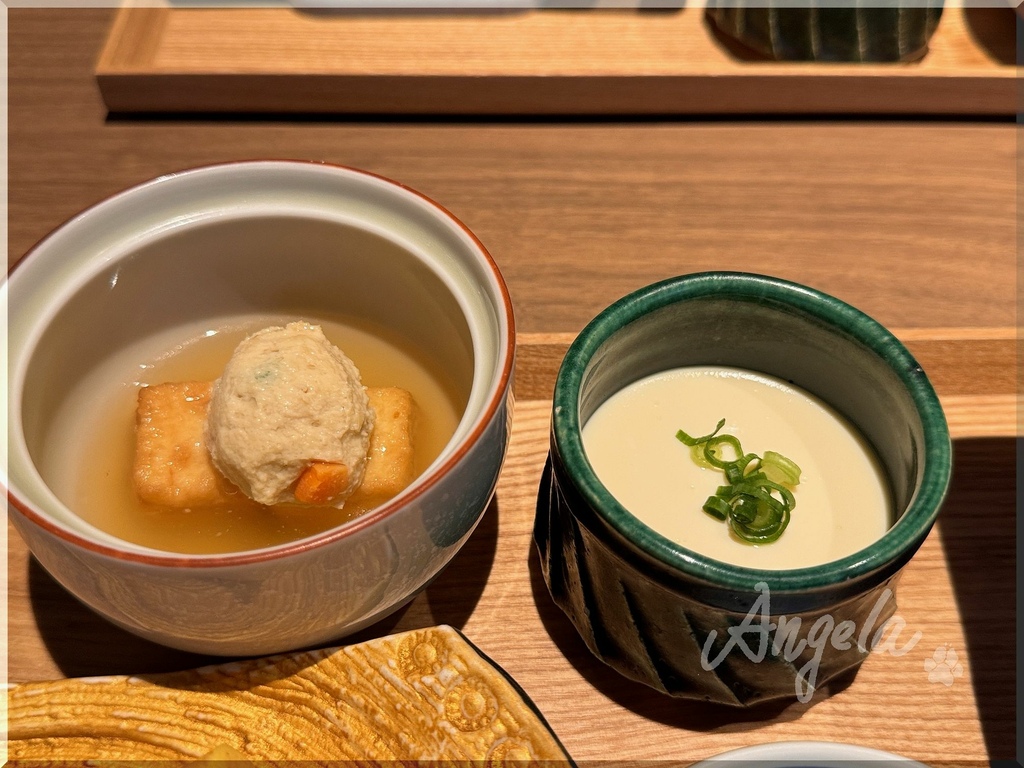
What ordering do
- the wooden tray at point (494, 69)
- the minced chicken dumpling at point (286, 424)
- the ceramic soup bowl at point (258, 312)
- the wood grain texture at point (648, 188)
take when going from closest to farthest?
1. the ceramic soup bowl at point (258, 312)
2. the minced chicken dumpling at point (286, 424)
3. the wood grain texture at point (648, 188)
4. the wooden tray at point (494, 69)

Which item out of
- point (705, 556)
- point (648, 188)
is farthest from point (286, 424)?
point (648, 188)

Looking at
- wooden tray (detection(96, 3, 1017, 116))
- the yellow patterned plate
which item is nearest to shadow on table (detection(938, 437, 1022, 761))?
the yellow patterned plate

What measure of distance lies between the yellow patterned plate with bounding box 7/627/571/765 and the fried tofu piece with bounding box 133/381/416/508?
0.58ft

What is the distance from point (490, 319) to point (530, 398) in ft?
0.93

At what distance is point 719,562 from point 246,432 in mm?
461

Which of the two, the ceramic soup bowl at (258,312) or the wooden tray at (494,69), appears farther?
the wooden tray at (494,69)

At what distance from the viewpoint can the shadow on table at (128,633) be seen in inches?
34.7

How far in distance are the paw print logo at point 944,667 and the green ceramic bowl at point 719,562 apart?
55 mm

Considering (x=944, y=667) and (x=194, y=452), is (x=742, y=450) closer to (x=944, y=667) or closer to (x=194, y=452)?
(x=944, y=667)

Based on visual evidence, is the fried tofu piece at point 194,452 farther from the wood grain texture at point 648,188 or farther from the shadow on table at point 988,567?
the shadow on table at point 988,567

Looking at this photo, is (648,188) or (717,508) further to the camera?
(648,188)

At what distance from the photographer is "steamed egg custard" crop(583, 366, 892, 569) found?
2.82 ft

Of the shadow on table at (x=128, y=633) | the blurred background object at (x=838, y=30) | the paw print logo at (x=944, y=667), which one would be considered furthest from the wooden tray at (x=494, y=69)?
the paw print logo at (x=944, y=667)

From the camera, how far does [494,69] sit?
4.99ft
